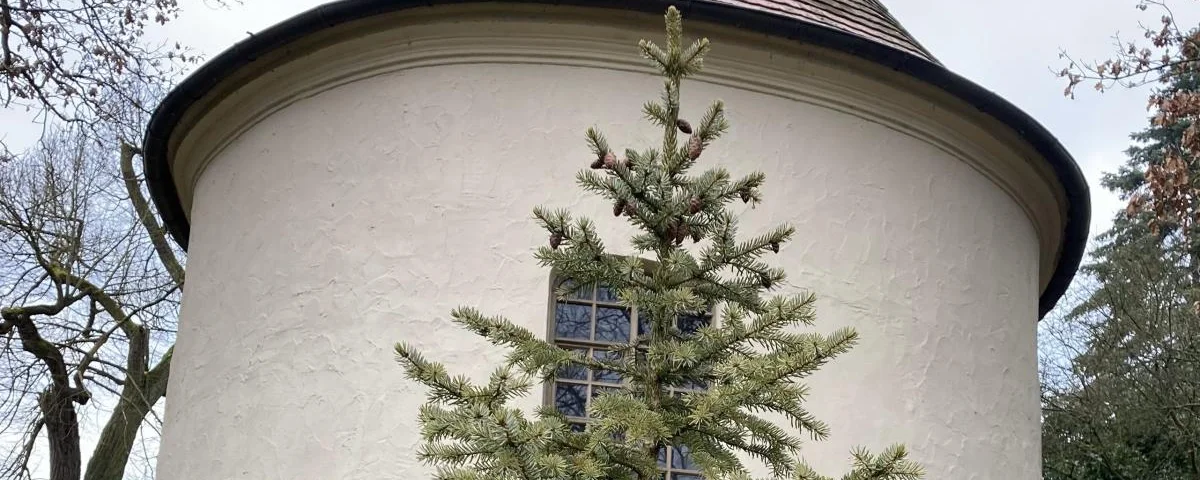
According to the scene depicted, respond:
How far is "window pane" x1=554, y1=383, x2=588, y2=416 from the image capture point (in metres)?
7.38

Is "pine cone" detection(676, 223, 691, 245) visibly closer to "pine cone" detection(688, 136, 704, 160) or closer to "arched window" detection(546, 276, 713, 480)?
"pine cone" detection(688, 136, 704, 160)

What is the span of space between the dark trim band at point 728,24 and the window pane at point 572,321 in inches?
64.0

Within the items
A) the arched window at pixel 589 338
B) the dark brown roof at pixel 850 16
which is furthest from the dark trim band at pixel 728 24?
the arched window at pixel 589 338

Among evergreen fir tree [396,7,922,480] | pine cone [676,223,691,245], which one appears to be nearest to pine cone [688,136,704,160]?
evergreen fir tree [396,7,922,480]

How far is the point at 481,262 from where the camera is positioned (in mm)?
7473

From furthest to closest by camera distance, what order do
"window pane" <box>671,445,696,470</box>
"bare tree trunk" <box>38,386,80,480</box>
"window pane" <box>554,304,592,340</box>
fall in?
"bare tree trunk" <box>38,386,80,480</box> < "window pane" <box>554,304,592,340</box> < "window pane" <box>671,445,696,470</box>

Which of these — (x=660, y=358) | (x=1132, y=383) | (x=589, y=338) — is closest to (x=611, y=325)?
(x=589, y=338)

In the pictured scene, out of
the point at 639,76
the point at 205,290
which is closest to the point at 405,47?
the point at 639,76

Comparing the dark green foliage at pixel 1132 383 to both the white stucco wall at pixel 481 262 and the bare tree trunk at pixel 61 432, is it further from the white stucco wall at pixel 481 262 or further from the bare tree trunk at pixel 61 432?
the bare tree trunk at pixel 61 432

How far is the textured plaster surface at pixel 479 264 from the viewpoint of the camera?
292 inches

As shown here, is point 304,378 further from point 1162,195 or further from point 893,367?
point 1162,195

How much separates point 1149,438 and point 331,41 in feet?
41.5

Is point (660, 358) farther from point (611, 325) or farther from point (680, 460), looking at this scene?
point (611, 325)

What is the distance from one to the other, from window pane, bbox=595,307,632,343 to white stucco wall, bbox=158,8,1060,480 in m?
0.40
